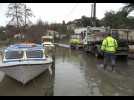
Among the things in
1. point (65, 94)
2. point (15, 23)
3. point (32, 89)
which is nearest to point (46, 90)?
point (32, 89)

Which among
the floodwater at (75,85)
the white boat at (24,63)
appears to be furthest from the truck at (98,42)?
the white boat at (24,63)

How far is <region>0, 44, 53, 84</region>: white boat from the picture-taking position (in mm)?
13703

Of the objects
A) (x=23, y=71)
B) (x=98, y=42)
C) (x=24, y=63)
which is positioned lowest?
(x=23, y=71)

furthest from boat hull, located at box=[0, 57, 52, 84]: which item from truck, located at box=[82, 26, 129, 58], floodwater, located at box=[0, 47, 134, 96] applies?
truck, located at box=[82, 26, 129, 58]

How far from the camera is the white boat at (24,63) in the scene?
45.0 ft

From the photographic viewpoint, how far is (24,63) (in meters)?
13.9

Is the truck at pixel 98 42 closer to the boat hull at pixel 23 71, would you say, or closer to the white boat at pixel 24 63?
the white boat at pixel 24 63

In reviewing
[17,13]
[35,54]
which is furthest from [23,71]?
[17,13]

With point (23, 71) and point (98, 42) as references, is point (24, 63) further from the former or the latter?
point (98, 42)

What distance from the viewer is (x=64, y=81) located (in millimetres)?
13938

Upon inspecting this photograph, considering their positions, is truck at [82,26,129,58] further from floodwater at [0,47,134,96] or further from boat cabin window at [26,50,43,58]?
boat cabin window at [26,50,43,58]

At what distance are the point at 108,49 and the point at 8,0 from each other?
230 inches

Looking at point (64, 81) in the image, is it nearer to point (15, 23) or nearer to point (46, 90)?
point (46, 90)

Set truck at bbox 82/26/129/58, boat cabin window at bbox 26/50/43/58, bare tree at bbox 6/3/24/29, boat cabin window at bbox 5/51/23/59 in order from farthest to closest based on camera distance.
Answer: bare tree at bbox 6/3/24/29 < truck at bbox 82/26/129/58 < boat cabin window at bbox 26/50/43/58 < boat cabin window at bbox 5/51/23/59
